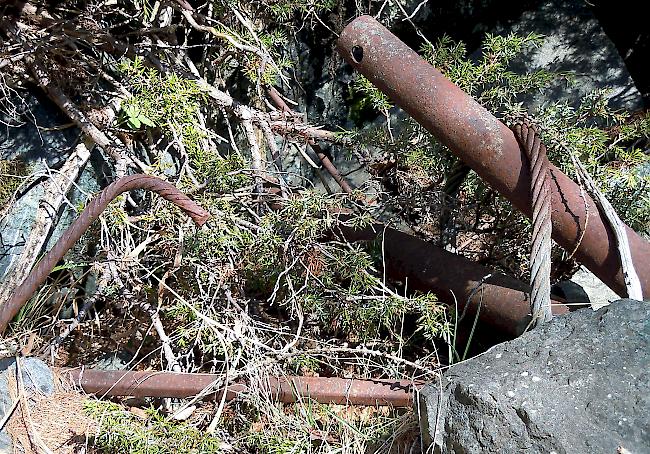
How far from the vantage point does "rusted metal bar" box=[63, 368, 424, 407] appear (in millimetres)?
2572

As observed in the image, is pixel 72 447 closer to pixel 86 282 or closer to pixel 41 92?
pixel 86 282

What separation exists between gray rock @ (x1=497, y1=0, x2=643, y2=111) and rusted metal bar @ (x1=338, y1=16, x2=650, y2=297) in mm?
1536

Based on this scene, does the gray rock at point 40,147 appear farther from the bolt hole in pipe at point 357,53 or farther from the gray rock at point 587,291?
the gray rock at point 587,291

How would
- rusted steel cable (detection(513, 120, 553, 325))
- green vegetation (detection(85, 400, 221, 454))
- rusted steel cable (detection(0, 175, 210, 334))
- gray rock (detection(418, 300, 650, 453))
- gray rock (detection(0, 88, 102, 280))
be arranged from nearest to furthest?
gray rock (detection(418, 300, 650, 453)) → rusted steel cable (detection(513, 120, 553, 325)) → rusted steel cable (detection(0, 175, 210, 334)) → green vegetation (detection(85, 400, 221, 454)) → gray rock (detection(0, 88, 102, 280))

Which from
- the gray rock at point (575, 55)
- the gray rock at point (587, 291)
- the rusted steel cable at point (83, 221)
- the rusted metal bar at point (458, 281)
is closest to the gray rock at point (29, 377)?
the rusted steel cable at point (83, 221)

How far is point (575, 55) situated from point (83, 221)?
3.16 m

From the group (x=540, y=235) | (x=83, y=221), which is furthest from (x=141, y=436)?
(x=540, y=235)

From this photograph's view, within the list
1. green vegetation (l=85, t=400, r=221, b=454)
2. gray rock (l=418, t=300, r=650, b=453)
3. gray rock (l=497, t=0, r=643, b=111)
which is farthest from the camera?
gray rock (l=497, t=0, r=643, b=111)

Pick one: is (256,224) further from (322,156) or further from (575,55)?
(575,55)

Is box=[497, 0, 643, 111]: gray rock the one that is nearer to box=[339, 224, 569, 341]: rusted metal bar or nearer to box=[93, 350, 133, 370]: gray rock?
box=[339, 224, 569, 341]: rusted metal bar

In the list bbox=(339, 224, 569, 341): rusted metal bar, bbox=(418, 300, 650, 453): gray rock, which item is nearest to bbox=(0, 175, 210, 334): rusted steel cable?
bbox=(339, 224, 569, 341): rusted metal bar

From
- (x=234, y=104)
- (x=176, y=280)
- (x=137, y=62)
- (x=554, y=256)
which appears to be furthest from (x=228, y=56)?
(x=554, y=256)

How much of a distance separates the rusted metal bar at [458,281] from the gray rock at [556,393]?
488 millimetres

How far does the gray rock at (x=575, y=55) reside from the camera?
4.02m
